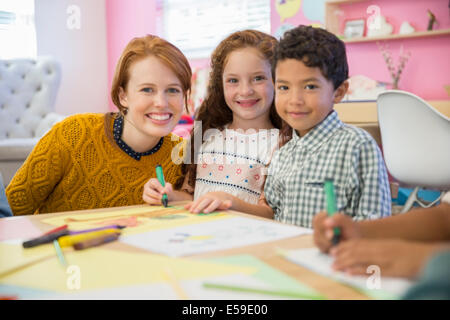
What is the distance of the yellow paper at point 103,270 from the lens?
0.46m

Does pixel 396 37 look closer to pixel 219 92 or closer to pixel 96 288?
pixel 219 92

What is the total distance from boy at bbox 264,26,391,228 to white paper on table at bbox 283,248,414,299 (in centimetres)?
35

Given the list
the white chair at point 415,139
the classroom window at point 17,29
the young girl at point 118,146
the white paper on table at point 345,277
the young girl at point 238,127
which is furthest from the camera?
the classroom window at point 17,29

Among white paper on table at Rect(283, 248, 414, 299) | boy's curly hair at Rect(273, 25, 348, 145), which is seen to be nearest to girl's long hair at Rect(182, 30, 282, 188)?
boy's curly hair at Rect(273, 25, 348, 145)

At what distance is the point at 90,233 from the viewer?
0.62 m

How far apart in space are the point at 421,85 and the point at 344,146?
2.64 metres

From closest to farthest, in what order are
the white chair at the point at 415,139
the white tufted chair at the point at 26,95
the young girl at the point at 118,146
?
the young girl at the point at 118,146, the white chair at the point at 415,139, the white tufted chair at the point at 26,95

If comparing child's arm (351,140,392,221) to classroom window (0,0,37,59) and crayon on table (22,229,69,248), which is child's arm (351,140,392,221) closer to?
crayon on table (22,229,69,248)

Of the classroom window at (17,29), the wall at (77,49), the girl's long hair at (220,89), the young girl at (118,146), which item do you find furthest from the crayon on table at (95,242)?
the wall at (77,49)

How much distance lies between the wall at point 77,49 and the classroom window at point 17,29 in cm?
7

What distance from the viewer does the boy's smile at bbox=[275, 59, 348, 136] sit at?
3.03 ft

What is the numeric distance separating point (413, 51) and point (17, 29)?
3436mm

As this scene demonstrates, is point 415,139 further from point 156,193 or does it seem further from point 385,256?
point 385,256

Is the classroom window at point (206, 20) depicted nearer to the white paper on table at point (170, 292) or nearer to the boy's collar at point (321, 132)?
the boy's collar at point (321, 132)
